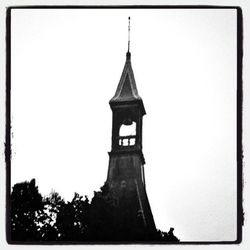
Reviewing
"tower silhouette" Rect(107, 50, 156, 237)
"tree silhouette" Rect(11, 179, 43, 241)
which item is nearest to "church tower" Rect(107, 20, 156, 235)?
"tower silhouette" Rect(107, 50, 156, 237)

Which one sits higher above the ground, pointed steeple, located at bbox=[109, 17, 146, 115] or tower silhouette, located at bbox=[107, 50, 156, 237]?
pointed steeple, located at bbox=[109, 17, 146, 115]

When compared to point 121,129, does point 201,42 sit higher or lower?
higher

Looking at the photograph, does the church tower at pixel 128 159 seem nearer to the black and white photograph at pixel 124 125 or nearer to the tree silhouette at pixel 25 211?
the black and white photograph at pixel 124 125

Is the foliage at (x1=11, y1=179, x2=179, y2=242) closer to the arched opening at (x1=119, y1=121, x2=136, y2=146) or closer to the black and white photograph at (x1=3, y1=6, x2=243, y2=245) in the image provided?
the black and white photograph at (x1=3, y1=6, x2=243, y2=245)

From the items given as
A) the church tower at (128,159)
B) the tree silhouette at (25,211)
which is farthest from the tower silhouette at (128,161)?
the tree silhouette at (25,211)

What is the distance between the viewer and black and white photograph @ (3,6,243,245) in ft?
5.49

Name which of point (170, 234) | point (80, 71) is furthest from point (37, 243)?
point (80, 71)

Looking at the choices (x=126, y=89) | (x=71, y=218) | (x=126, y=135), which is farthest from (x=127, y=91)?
(x=71, y=218)

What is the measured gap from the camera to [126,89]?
1719 millimetres

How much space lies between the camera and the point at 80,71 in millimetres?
1744

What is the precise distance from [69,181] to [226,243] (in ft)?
1.53

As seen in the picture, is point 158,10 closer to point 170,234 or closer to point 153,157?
point 153,157

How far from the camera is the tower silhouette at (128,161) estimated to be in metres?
1.68

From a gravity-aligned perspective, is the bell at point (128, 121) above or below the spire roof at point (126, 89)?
below
